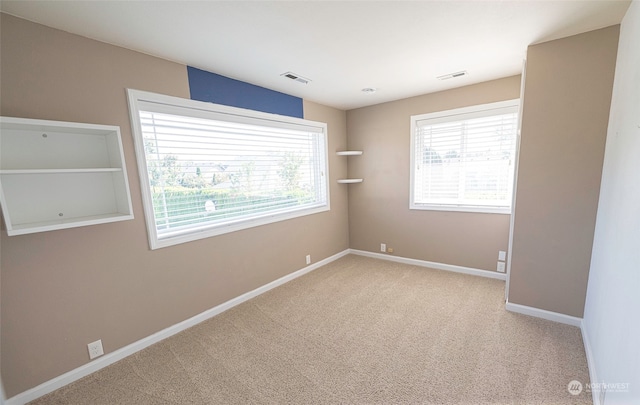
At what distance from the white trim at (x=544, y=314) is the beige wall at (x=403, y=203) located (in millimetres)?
805

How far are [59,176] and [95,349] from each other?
1293mm

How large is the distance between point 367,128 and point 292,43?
2214 mm

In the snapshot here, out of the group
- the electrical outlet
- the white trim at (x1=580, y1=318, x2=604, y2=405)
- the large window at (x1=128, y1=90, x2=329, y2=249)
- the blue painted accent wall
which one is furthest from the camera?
the blue painted accent wall

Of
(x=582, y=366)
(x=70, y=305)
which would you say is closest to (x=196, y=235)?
(x=70, y=305)

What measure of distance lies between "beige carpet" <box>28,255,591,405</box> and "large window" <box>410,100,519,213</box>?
3.84 feet

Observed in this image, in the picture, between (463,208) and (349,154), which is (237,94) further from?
(463,208)

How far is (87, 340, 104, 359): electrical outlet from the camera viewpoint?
1.84m

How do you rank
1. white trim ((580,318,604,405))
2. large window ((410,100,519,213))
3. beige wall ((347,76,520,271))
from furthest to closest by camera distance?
1. beige wall ((347,76,520,271))
2. large window ((410,100,519,213))
3. white trim ((580,318,604,405))

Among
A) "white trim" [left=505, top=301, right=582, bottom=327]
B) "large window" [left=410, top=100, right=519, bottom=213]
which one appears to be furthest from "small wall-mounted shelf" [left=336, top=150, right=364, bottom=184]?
"white trim" [left=505, top=301, right=582, bottom=327]

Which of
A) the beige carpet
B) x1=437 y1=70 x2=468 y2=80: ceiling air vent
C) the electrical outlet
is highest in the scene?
x1=437 y1=70 x2=468 y2=80: ceiling air vent

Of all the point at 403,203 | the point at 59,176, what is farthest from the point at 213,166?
the point at 403,203

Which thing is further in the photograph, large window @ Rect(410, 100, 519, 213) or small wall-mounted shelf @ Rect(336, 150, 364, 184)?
small wall-mounted shelf @ Rect(336, 150, 364, 184)

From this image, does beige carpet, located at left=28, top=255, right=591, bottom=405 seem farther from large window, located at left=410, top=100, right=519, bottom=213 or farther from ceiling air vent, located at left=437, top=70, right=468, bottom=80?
ceiling air vent, located at left=437, top=70, right=468, bottom=80

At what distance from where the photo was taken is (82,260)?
1.78m
